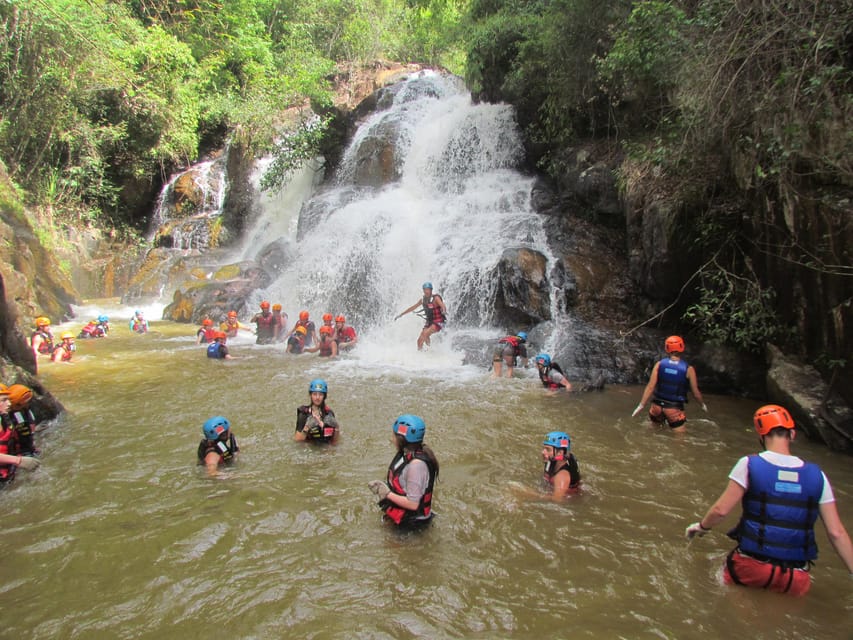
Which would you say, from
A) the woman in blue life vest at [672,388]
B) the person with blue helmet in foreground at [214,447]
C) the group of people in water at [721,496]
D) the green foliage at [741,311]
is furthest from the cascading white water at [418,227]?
the person with blue helmet in foreground at [214,447]

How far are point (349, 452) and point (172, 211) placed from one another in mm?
21345

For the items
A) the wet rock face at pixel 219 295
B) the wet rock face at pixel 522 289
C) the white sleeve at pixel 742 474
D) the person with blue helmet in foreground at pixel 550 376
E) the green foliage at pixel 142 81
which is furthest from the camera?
the green foliage at pixel 142 81

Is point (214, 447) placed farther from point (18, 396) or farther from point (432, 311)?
point (432, 311)

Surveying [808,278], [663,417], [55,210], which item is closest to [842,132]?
[808,278]

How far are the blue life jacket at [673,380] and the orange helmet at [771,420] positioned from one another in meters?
3.32

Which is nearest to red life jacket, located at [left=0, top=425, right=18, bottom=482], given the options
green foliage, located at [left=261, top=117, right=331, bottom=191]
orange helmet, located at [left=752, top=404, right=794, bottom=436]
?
orange helmet, located at [left=752, top=404, right=794, bottom=436]

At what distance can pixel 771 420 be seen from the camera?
2.85 meters

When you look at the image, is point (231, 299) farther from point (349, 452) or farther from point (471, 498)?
point (471, 498)

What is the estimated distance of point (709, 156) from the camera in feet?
26.5

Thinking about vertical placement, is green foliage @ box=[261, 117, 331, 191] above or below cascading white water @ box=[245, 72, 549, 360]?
above

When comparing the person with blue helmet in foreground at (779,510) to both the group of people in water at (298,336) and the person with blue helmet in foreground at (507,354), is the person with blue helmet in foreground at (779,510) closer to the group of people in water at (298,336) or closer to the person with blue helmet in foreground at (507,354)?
the person with blue helmet in foreground at (507,354)

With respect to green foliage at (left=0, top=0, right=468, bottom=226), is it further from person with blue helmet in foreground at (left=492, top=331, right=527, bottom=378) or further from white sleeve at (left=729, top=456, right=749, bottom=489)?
white sleeve at (left=729, top=456, right=749, bottom=489)

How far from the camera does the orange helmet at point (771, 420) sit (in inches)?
111

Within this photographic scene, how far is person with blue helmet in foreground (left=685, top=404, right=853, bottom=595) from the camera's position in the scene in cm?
275
